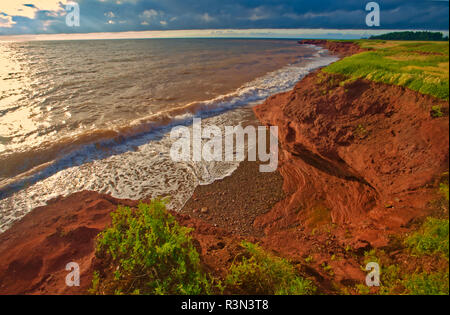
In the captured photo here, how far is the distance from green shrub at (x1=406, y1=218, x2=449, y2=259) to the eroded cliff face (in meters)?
0.32

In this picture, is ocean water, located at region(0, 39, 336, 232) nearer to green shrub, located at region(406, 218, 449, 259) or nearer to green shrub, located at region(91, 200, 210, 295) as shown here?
green shrub, located at region(91, 200, 210, 295)

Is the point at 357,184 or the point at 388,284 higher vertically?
the point at 357,184

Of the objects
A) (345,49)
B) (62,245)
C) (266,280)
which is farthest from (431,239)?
(345,49)

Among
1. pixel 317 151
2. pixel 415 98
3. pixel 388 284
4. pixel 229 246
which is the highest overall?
pixel 415 98

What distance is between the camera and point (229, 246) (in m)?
3.96

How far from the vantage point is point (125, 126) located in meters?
10.4

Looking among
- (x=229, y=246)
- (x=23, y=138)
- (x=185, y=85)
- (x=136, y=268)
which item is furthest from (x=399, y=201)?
(x=185, y=85)

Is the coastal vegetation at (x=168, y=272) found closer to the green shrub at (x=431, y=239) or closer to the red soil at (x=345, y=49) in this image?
the green shrub at (x=431, y=239)

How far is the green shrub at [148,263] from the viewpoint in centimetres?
262

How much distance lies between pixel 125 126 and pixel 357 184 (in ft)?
33.4
